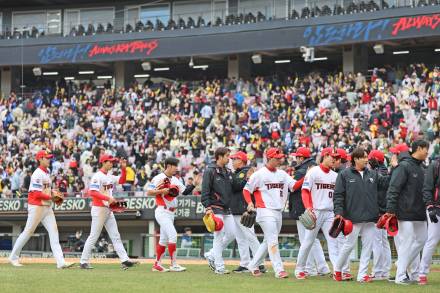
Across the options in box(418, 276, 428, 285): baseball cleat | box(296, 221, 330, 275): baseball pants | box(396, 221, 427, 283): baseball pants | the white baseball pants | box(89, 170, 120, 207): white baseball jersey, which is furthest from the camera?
box(89, 170, 120, 207): white baseball jersey

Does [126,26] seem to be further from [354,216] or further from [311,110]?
[354,216]

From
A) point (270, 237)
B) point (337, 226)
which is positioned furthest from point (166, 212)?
point (337, 226)

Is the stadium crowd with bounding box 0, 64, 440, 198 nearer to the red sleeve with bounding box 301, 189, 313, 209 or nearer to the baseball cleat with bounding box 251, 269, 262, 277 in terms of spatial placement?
the baseball cleat with bounding box 251, 269, 262, 277

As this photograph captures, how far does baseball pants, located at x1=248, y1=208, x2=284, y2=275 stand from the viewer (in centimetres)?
1383

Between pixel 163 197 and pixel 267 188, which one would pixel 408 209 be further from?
pixel 163 197

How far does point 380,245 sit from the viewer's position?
45.7ft

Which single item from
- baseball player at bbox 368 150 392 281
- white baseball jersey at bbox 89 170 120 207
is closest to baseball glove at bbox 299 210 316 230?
baseball player at bbox 368 150 392 281

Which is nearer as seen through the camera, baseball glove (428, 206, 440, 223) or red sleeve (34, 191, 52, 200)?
baseball glove (428, 206, 440, 223)

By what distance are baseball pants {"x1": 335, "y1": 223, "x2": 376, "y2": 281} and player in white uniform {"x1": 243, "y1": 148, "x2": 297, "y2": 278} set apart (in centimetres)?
109

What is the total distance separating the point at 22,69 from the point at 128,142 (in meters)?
13.1

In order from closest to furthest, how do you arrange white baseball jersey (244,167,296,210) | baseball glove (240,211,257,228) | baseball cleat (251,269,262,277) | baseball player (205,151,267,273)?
white baseball jersey (244,167,296,210), baseball glove (240,211,257,228), baseball cleat (251,269,262,277), baseball player (205,151,267,273)

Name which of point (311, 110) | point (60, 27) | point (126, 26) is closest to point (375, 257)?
point (311, 110)

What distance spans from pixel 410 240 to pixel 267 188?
2557mm

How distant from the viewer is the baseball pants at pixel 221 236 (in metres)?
15.0
